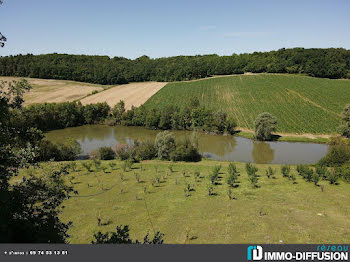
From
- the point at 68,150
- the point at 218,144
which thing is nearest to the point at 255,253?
the point at 68,150

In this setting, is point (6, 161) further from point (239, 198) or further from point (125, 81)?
point (125, 81)

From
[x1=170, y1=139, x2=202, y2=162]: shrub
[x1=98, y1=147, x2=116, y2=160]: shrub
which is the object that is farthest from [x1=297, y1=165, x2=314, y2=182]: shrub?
[x1=98, y1=147, x2=116, y2=160]: shrub

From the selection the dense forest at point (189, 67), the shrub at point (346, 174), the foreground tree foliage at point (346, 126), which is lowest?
the shrub at point (346, 174)

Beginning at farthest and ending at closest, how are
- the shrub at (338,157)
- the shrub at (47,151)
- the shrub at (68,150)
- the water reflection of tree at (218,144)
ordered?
1. the water reflection of tree at (218,144)
2. the shrub at (68,150)
3. the shrub at (47,151)
4. the shrub at (338,157)

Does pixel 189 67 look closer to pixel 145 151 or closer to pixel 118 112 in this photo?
pixel 118 112

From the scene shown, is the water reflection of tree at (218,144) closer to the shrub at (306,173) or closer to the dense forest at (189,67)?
the shrub at (306,173)

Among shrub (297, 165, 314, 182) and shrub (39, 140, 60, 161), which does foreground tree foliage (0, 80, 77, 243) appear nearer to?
shrub (297, 165, 314, 182)

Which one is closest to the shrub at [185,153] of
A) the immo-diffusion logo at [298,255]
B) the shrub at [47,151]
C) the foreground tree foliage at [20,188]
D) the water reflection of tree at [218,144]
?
the water reflection of tree at [218,144]
